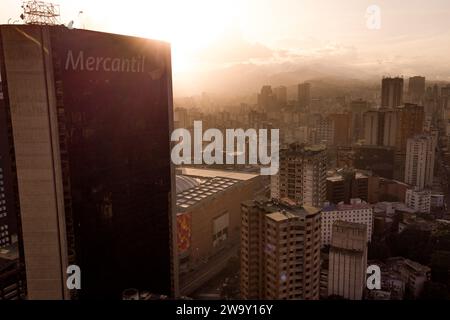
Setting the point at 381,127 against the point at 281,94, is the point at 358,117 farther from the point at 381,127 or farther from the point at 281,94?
the point at 281,94

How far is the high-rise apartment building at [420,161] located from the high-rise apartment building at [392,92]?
8031 mm

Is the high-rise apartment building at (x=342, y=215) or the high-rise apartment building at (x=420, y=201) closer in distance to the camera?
the high-rise apartment building at (x=342, y=215)

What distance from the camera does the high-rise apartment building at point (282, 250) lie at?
5.75 metres

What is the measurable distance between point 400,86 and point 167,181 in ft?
68.1

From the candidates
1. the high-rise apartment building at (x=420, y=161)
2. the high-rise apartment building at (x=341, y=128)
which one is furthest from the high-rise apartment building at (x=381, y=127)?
the high-rise apartment building at (x=420, y=161)

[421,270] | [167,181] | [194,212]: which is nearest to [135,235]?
[167,181]

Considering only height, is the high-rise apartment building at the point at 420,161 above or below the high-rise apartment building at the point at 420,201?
above

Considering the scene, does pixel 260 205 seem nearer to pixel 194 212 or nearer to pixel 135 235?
pixel 135 235

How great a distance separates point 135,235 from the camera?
6332 mm

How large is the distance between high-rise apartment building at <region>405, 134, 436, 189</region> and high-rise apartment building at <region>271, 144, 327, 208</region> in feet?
23.3

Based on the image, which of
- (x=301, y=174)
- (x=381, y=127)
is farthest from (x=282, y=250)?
(x=381, y=127)

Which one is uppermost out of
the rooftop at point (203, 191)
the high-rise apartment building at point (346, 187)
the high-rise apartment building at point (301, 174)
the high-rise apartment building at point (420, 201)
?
the high-rise apartment building at point (301, 174)

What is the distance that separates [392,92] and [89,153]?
72.3ft

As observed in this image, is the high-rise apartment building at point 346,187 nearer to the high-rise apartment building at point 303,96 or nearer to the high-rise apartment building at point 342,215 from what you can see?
the high-rise apartment building at point 342,215
